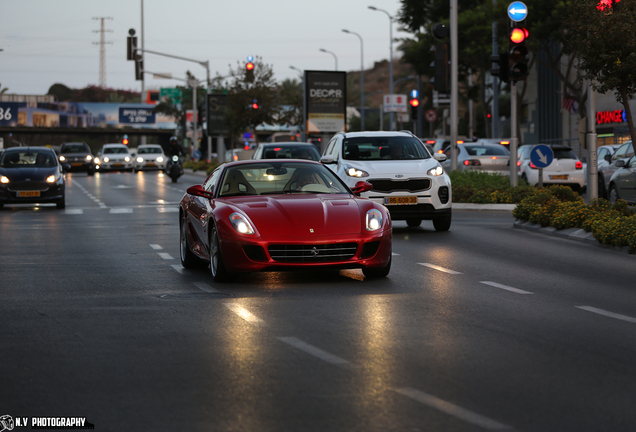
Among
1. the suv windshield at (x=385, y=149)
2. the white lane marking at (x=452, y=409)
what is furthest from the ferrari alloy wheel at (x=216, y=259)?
the suv windshield at (x=385, y=149)

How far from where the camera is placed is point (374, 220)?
1087 cm

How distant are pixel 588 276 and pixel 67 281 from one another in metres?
Result: 5.82

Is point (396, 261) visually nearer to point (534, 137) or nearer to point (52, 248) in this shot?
point (52, 248)

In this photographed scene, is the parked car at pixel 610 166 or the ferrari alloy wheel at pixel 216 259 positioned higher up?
the parked car at pixel 610 166

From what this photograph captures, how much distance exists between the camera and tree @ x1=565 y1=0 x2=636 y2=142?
18.3m

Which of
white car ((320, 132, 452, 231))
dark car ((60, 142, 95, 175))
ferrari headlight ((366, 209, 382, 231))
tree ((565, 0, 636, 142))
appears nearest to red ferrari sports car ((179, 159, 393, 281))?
ferrari headlight ((366, 209, 382, 231))

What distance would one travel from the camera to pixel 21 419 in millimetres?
5328

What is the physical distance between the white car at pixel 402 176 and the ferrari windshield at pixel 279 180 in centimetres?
549

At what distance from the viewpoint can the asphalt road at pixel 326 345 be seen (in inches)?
212

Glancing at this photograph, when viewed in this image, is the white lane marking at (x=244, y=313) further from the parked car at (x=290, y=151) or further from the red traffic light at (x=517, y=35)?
the parked car at (x=290, y=151)

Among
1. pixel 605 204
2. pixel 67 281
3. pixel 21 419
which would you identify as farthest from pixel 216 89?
pixel 21 419

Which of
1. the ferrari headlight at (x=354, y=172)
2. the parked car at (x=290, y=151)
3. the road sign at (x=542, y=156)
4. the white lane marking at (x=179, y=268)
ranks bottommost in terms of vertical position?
the white lane marking at (x=179, y=268)

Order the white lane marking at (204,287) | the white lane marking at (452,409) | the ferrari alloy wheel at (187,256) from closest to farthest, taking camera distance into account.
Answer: the white lane marking at (452,409), the white lane marking at (204,287), the ferrari alloy wheel at (187,256)

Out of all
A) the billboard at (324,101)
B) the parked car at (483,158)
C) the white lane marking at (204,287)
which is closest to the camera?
the white lane marking at (204,287)
